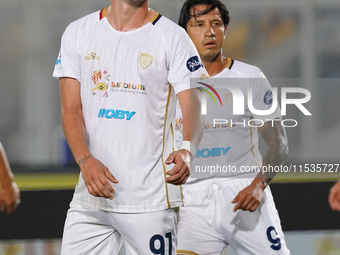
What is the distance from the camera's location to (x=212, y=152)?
2.60m

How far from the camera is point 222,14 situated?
9.36 feet

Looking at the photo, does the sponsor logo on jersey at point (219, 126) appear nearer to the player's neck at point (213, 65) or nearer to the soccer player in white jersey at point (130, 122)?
the player's neck at point (213, 65)

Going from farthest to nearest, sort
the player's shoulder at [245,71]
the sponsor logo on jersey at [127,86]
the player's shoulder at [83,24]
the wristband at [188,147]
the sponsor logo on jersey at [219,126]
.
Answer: the player's shoulder at [245,71] < the sponsor logo on jersey at [219,126] < the player's shoulder at [83,24] < the sponsor logo on jersey at [127,86] < the wristband at [188,147]

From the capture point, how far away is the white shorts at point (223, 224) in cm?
251

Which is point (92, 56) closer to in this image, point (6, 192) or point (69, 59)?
point (69, 59)

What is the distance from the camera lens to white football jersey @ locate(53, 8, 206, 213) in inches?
72.2

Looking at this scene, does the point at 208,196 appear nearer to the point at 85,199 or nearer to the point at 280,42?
the point at 85,199

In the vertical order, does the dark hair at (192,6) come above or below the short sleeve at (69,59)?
above

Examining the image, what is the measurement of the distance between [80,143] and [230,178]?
40.1 inches

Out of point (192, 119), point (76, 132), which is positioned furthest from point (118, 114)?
point (192, 119)

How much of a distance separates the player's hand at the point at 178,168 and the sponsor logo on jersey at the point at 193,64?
35 centimetres

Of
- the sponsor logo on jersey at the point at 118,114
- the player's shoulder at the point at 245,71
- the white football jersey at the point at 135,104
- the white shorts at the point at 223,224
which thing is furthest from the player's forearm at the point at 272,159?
the sponsor logo on jersey at the point at 118,114

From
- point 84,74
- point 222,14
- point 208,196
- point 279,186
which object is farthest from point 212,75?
point 279,186

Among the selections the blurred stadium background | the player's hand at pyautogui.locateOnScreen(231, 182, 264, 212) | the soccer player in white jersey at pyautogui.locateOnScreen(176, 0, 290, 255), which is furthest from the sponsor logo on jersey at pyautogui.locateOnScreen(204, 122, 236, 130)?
the blurred stadium background
